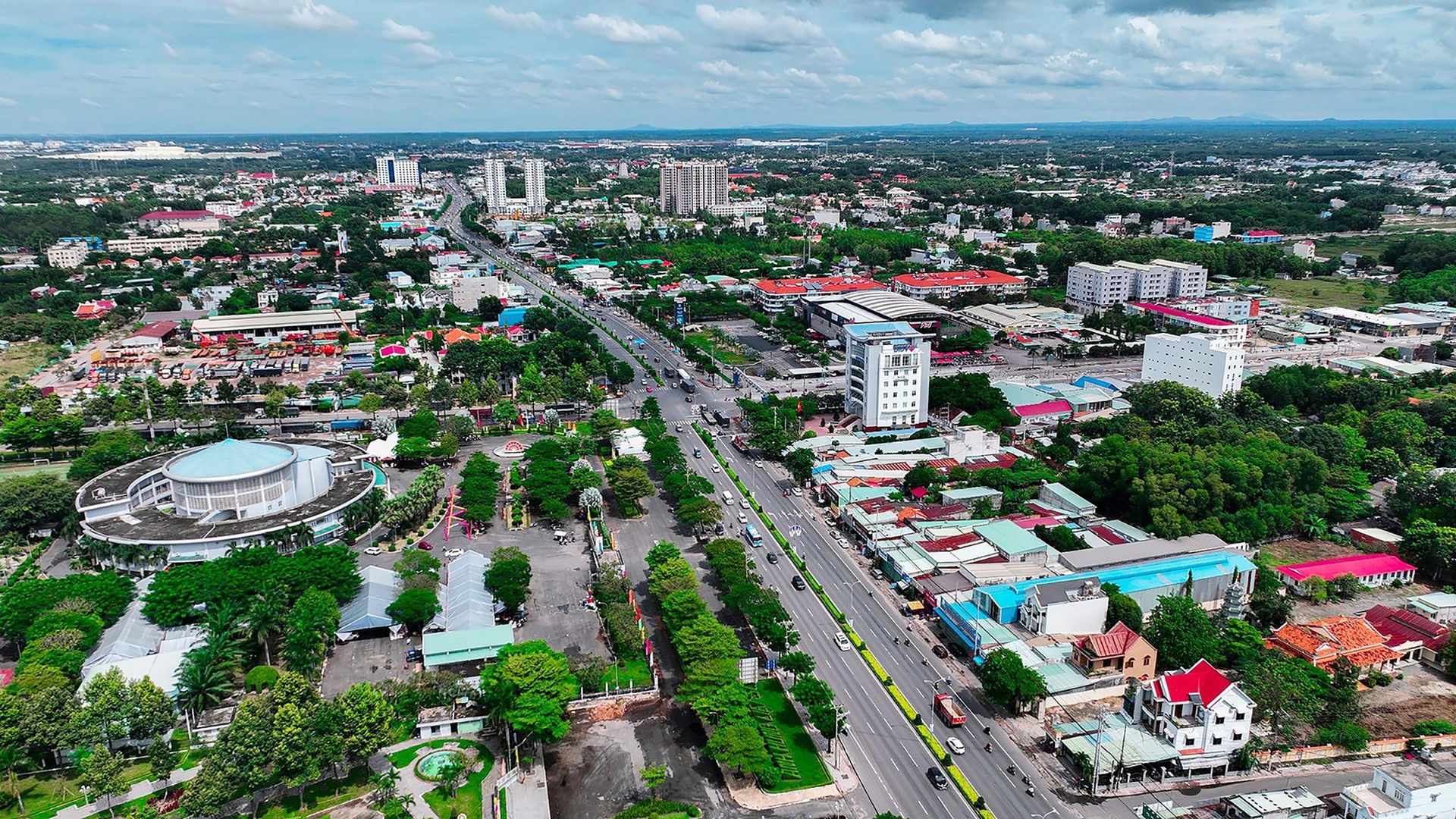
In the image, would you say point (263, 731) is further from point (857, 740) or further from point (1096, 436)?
point (1096, 436)

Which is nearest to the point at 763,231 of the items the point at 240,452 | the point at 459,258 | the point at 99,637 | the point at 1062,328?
the point at 459,258

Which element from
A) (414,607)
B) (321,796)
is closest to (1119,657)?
(414,607)

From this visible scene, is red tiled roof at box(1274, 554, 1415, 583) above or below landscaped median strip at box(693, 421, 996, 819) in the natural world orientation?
above

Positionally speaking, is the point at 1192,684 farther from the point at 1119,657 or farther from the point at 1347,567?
the point at 1347,567

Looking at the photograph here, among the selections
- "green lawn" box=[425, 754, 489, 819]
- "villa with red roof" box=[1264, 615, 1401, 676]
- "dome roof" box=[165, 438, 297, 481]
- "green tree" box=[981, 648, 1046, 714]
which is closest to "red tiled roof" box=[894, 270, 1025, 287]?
"villa with red roof" box=[1264, 615, 1401, 676]

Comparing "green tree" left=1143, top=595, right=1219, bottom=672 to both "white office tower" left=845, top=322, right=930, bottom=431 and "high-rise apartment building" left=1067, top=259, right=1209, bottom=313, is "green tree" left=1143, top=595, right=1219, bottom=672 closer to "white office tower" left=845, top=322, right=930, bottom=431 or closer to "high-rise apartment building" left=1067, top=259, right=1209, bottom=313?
"white office tower" left=845, top=322, right=930, bottom=431

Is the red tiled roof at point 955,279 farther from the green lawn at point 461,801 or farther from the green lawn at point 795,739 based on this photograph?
the green lawn at point 461,801
